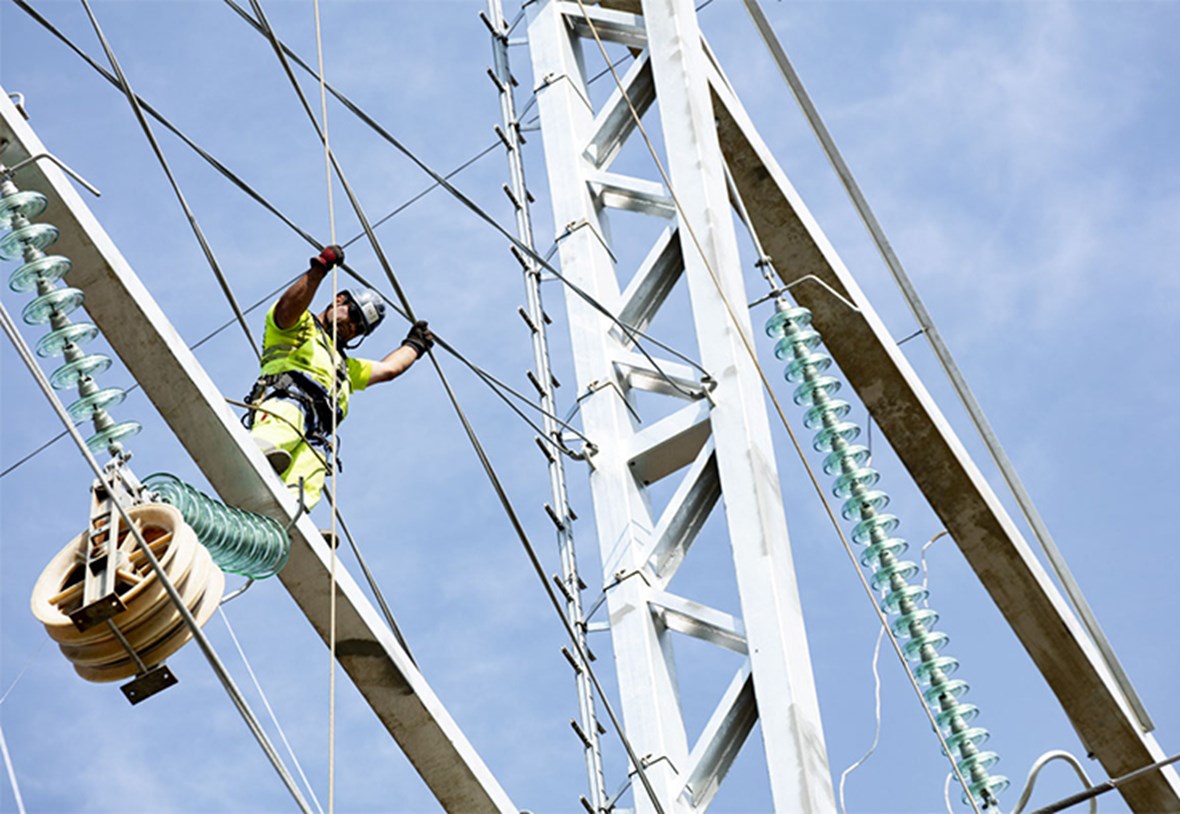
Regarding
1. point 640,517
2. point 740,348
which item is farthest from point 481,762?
point 740,348

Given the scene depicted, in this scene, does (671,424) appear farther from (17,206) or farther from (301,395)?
(17,206)

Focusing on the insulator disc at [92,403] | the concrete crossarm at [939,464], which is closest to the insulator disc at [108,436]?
the insulator disc at [92,403]

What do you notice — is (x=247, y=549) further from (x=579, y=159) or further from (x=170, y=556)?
(x=579, y=159)

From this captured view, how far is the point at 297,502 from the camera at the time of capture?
536 cm

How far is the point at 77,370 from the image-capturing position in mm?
4945

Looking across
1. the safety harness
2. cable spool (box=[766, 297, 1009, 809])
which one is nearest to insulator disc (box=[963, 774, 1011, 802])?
cable spool (box=[766, 297, 1009, 809])

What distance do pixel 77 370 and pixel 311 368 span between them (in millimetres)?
2106

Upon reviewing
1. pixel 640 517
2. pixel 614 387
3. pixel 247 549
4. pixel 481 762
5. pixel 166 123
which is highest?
pixel 166 123

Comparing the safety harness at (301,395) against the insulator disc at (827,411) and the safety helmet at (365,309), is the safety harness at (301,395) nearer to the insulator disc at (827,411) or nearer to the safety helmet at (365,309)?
the safety helmet at (365,309)

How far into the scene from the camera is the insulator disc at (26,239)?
4.98m

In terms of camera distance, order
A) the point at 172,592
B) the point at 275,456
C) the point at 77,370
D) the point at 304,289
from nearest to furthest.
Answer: the point at 172,592, the point at 77,370, the point at 275,456, the point at 304,289

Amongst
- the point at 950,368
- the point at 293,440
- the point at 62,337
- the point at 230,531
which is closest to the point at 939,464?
the point at 950,368

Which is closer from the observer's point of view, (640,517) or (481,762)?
(481,762)

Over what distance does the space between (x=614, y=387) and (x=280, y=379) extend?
1135mm
